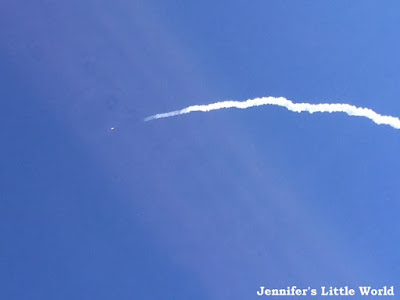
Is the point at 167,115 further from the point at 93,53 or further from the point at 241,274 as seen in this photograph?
the point at 241,274

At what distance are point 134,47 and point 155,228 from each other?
41cm

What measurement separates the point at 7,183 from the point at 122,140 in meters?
0.28

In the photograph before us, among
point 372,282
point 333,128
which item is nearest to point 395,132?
point 333,128

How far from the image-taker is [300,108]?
989 millimetres

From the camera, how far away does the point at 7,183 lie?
1.01 metres

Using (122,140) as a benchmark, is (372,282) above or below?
below

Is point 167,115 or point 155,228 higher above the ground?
point 167,115

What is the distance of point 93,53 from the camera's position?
1002mm

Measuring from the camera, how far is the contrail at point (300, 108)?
0.98 meters

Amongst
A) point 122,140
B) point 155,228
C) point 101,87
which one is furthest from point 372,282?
point 101,87

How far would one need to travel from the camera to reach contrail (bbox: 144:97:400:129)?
0.98 metres

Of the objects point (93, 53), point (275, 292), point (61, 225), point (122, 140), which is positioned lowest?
point (275, 292)

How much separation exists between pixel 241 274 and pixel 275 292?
0.08 m

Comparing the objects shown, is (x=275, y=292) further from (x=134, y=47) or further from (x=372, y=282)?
(x=134, y=47)
